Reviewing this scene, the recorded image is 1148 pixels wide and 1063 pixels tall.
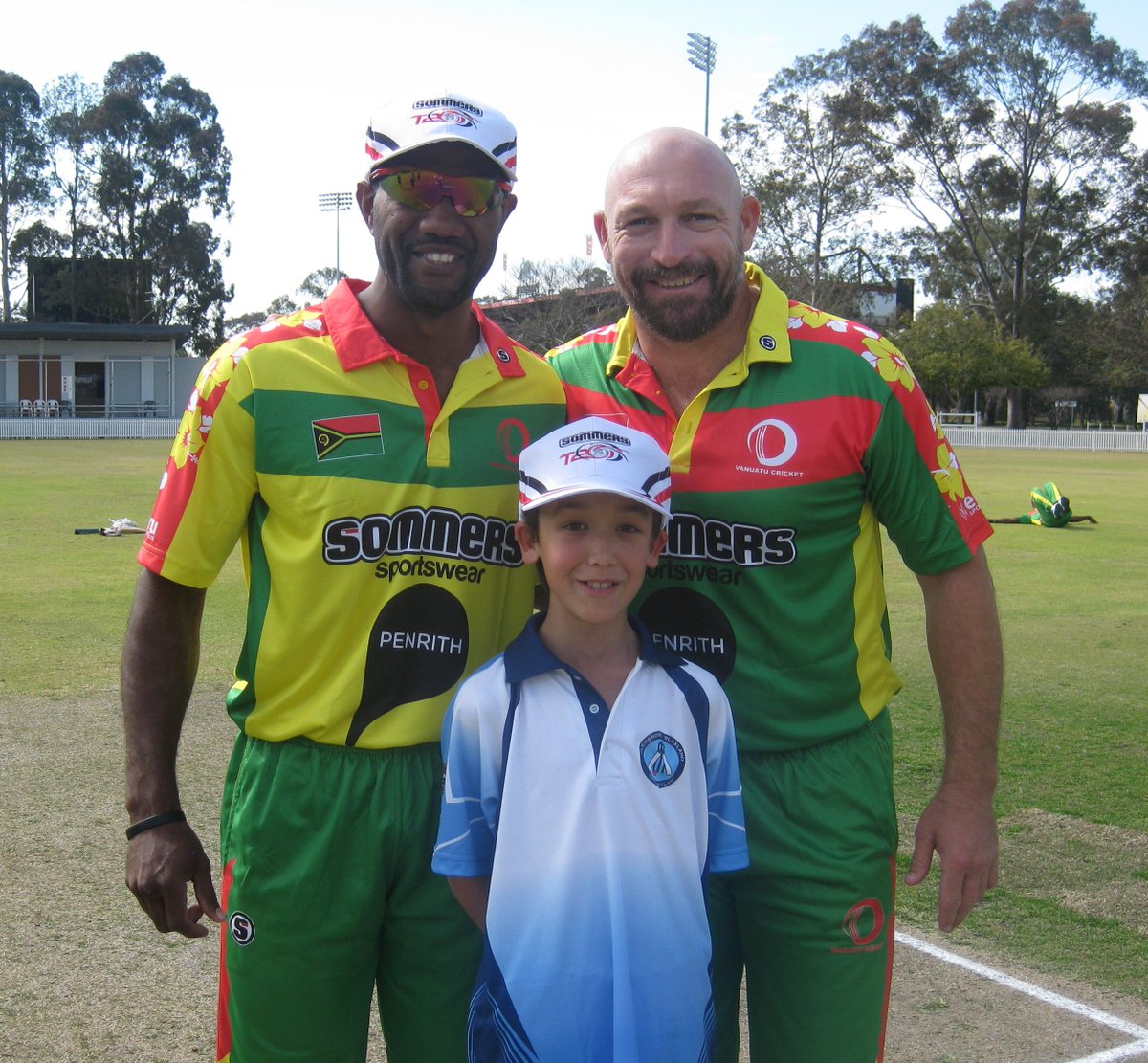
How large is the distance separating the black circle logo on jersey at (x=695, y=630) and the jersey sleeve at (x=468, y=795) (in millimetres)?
602

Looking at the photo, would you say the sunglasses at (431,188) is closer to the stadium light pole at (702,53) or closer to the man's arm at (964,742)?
the man's arm at (964,742)

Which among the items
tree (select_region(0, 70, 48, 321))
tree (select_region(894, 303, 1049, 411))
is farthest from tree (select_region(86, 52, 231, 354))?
tree (select_region(894, 303, 1049, 411))

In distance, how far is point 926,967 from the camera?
14.9 ft

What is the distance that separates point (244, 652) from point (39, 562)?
12368mm

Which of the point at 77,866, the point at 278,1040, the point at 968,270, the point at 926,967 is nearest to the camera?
the point at 278,1040

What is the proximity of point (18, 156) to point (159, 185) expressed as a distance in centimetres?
775

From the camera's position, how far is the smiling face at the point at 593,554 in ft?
8.75

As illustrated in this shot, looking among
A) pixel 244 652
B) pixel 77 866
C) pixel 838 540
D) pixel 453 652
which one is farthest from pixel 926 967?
pixel 77 866

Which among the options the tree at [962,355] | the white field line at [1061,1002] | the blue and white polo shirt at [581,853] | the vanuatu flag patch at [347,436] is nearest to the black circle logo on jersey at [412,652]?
the blue and white polo shirt at [581,853]

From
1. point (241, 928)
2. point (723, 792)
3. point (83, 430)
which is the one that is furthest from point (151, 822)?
point (83, 430)

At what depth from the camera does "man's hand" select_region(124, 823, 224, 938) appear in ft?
9.32

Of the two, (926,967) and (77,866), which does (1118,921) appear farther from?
(77,866)

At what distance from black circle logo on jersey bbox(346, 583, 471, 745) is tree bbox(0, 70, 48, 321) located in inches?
3007

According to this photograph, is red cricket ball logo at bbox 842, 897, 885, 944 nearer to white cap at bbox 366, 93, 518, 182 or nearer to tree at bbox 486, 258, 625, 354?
white cap at bbox 366, 93, 518, 182
